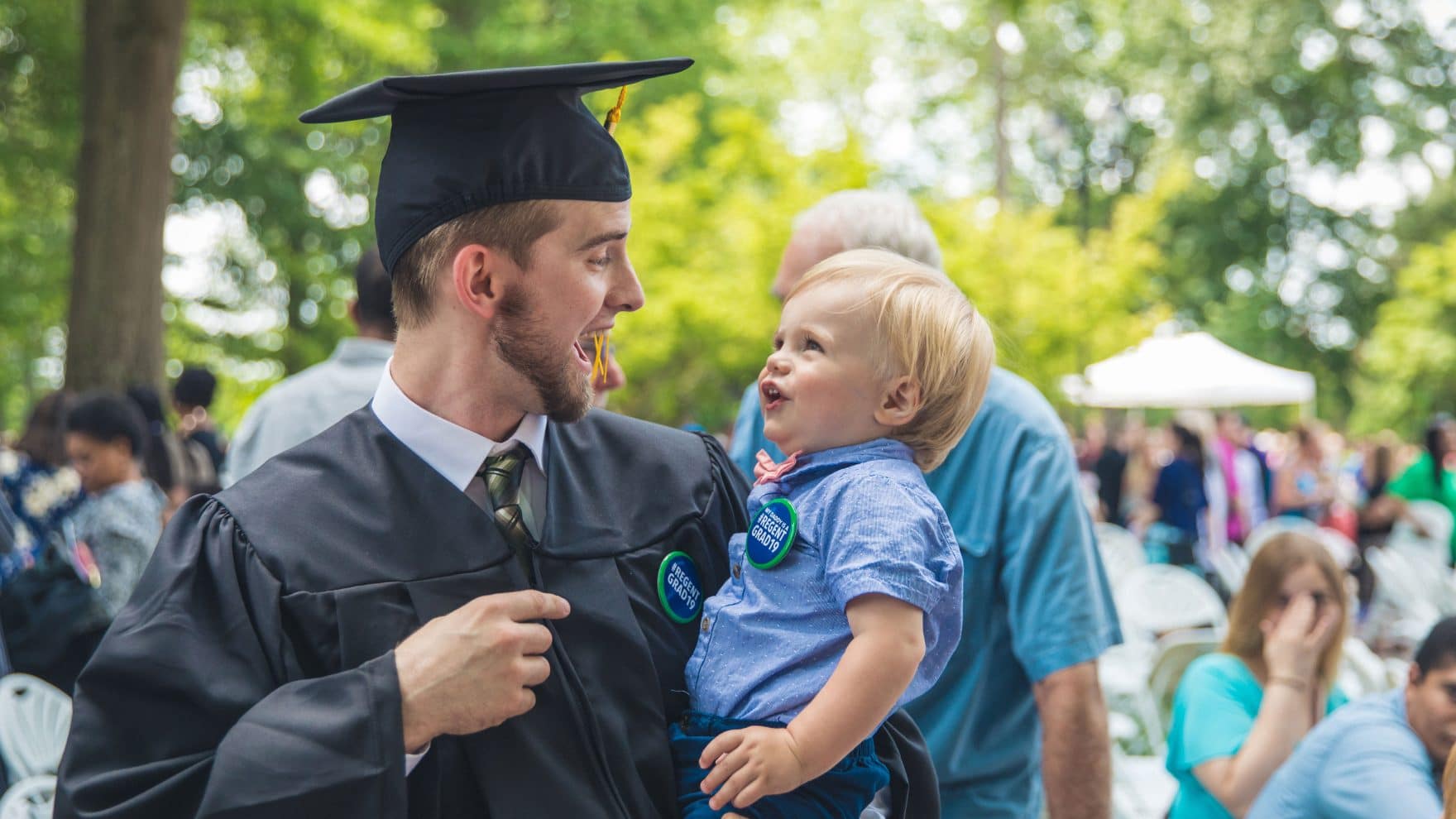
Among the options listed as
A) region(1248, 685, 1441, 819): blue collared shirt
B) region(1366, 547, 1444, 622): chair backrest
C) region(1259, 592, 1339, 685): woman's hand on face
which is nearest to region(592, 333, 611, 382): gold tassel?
region(1248, 685, 1441, 819): blue collared shirt

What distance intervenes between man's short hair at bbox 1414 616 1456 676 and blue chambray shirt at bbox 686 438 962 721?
Result: 2.19 m

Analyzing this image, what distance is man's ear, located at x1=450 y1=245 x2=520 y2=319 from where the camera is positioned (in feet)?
6.10

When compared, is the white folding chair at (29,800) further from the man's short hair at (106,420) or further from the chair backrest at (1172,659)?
the chair backrest at (1172,659)

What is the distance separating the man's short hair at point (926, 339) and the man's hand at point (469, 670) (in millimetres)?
684

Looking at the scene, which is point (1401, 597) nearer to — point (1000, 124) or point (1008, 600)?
point (1008, 600)

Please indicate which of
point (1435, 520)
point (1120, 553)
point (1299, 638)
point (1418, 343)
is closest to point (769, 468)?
point (1299, 638)

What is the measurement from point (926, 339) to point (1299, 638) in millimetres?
2541

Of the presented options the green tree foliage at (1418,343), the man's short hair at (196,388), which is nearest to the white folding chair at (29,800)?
the man's short hair at (196,388)

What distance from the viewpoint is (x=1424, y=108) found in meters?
28.6

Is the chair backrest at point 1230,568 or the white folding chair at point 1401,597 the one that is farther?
the chair backrest at point 1230,568

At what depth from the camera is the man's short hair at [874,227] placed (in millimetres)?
2908

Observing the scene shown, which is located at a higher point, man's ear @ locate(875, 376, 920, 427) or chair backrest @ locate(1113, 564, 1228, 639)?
man's ear @ locate(875, 376, 920, 427)

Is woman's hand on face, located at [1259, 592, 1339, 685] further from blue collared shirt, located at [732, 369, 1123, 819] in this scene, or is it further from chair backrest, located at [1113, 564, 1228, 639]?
chair backrest, located at [1113, 564, 1228, 639]

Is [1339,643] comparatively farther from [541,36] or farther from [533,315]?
[541,36]
